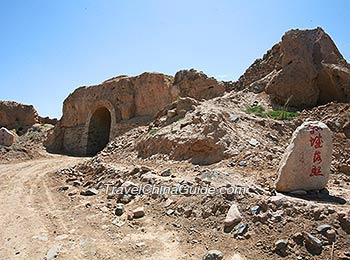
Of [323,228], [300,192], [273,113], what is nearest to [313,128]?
[300,192]

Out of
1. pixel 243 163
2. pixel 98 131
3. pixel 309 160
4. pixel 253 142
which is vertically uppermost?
pixel 98 131

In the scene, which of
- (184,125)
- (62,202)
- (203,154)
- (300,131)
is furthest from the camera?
(184,125)

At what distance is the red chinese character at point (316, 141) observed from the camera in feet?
16.9

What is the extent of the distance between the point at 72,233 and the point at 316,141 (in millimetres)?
4257

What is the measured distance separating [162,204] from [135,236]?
3.38 feet

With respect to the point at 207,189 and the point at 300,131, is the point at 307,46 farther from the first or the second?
the point at 207,189

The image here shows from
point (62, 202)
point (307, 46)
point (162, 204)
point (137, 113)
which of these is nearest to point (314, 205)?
point (162, 204)

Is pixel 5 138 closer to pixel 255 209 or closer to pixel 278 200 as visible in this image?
pixel 255 209

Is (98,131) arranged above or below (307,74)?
below

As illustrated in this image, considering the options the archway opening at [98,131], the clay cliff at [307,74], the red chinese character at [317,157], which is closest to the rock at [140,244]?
the red chinese character at [317,157]

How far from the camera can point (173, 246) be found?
4238mm

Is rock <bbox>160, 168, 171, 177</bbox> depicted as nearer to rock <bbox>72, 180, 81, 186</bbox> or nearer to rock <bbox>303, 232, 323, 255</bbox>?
rock <bbox>72, 180, 81, 186</bbox>

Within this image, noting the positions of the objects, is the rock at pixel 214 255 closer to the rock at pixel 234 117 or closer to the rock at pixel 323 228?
the rock at pixel 323 228

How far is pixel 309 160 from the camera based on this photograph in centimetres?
518
